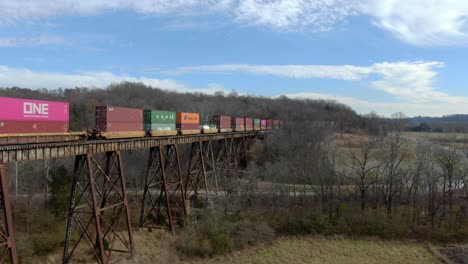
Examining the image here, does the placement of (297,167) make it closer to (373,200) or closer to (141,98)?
(373,200)

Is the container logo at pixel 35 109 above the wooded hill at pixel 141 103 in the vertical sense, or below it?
below

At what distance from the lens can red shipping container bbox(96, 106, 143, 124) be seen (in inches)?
728

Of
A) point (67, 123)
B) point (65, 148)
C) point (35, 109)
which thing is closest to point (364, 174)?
point (67, 123)

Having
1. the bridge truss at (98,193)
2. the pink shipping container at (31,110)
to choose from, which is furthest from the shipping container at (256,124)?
the pink shipping container at (31,110)

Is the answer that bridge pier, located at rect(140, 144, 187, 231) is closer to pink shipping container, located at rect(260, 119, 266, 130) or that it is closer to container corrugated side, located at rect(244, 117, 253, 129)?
container corrugated side, located at rect(244, 117, 253, 129)

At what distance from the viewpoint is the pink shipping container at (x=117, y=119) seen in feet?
60.6

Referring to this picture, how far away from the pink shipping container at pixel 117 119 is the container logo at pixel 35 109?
3.89m

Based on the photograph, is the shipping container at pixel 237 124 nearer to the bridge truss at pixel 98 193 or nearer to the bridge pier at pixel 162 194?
the bridge truss at pixel 98 193

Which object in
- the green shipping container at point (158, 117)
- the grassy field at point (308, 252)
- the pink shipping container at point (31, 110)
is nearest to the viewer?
the pink shipping container at point (31, 110)

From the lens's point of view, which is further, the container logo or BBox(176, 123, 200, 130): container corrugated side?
BBox(176, 123, 200, 130): container corrugated side

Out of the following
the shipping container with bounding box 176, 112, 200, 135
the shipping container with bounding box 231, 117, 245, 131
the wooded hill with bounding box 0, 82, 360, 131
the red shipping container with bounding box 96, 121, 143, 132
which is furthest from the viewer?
the wooded hill with bounding box 0, 82, 360, 131

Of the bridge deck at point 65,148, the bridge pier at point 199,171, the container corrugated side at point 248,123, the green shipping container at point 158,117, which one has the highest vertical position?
the green shipping container at point 158,117

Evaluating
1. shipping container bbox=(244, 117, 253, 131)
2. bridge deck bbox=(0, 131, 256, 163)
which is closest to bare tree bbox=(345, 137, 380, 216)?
shipping container bbox=(244, 117, 253, 131)

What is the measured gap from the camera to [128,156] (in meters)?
53.5
